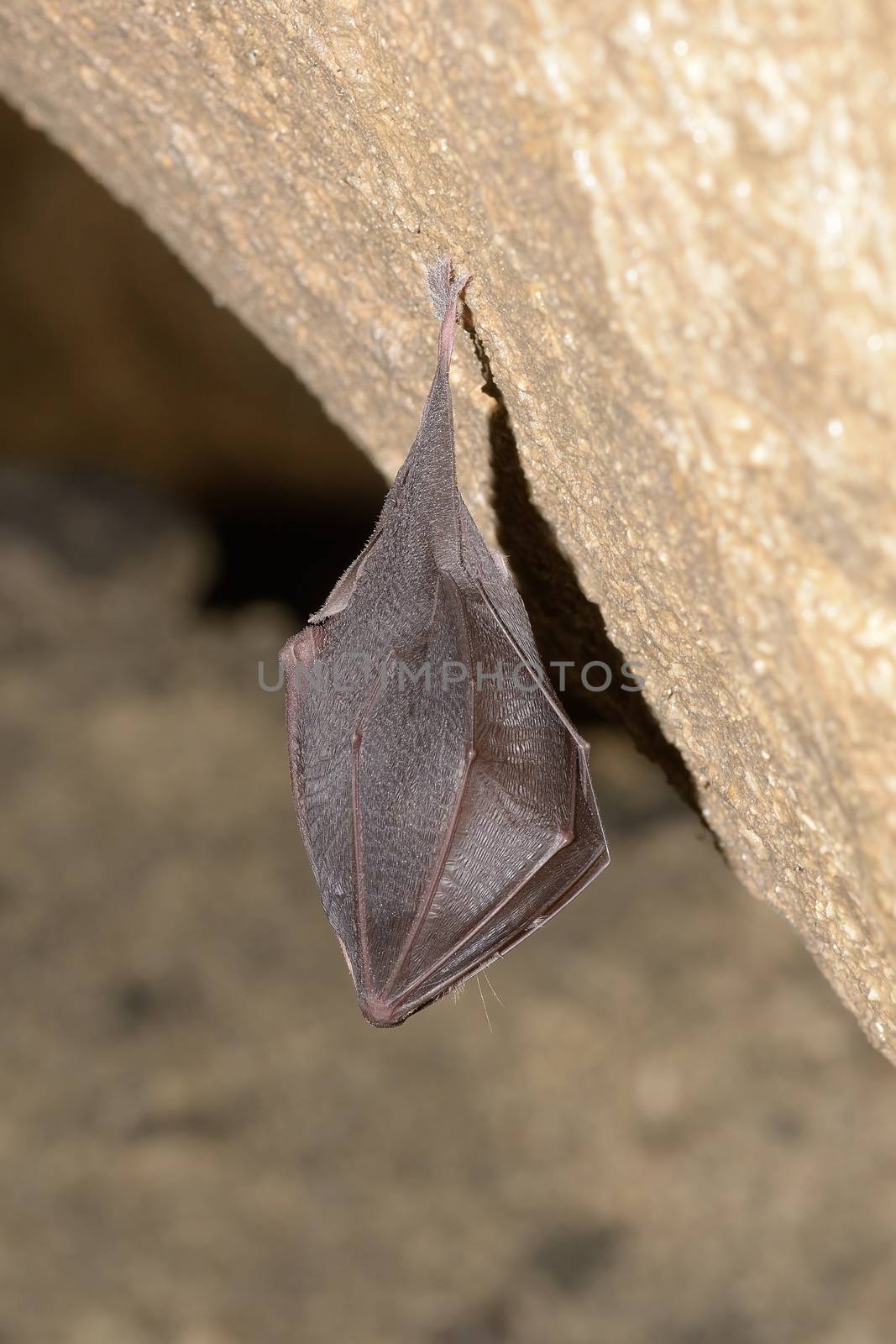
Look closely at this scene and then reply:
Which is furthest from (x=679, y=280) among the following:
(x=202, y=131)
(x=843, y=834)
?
(x=202, y=131)

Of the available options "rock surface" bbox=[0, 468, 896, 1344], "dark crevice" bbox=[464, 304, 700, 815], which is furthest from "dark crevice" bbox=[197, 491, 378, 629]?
"dark crevice" bbox=[464, 304, 700, 815]

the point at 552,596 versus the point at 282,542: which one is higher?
the point at 552,596

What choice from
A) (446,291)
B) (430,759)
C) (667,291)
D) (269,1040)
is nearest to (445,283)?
(446,291)

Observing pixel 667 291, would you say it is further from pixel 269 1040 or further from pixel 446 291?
pixel 269 1040

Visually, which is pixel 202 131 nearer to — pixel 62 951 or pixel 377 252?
pixel 377 252

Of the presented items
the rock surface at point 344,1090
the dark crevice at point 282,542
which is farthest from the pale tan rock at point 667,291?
the dark crevice at point 282,542

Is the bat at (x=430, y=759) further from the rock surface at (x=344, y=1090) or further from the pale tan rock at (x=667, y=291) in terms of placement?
the rock surface at (x=344, y=1090)
